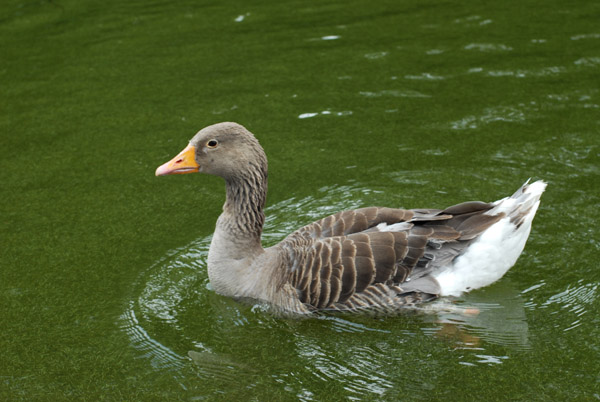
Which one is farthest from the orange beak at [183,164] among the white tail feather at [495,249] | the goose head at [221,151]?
the white tail feather at [495,249]

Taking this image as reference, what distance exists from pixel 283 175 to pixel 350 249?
2469 mm

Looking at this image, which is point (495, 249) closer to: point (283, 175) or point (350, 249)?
point (350, 249)

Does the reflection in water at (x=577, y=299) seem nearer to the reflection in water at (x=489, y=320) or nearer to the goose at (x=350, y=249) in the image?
the reflection in water at (x=489, y=320)

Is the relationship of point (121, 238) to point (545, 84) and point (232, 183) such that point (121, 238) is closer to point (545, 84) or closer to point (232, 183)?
point (232, 183)

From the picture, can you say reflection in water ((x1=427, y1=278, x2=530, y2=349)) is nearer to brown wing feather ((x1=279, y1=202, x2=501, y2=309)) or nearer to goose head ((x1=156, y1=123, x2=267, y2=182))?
brown wing feather ((x1=279, y1=202, x2=501, y2=309))

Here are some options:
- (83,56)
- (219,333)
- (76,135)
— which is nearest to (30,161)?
(76,135)

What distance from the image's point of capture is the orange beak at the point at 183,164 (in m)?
6.35

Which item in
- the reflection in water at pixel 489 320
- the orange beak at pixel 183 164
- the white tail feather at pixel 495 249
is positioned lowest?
the reflection in water at pixel 489 320

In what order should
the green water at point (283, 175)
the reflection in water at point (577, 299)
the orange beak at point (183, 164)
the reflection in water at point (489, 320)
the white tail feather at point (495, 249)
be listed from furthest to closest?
1. the orange beak at point (183, 164)
2. the white tail feather at point (495, 249)
3. the reflection in water at point (577, 299)
4. the reflection in water at point (489, 320)
5. the green water at point (283, 175)

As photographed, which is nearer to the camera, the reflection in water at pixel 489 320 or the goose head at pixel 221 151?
the reflection in water at pixel 489 320

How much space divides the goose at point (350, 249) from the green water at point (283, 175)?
0.64 feet

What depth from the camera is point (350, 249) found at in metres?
6.14

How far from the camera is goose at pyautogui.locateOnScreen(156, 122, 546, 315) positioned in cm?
613

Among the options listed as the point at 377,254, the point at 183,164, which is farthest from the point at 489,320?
the point at 183,164
